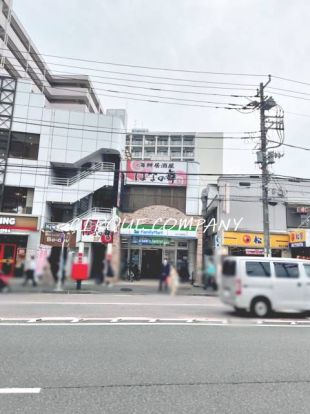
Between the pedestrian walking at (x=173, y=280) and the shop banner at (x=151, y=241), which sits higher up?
the shop banner at (x=151, y=241)

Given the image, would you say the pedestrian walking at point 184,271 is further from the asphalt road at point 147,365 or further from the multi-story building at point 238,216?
the asphalt road at point 147,365

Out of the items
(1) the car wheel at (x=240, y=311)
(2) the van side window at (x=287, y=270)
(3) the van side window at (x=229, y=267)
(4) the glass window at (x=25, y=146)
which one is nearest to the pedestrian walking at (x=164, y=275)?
(3) the van side window at (x=229, y=267)

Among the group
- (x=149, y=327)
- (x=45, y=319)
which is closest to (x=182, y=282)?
(x=149, y=327)

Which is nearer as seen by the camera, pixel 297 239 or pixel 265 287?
pixel 265 287

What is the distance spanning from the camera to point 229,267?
4.88 feet

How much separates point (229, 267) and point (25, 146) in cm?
3865

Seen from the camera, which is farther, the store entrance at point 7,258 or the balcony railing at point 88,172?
the balcony railing at point 88,172

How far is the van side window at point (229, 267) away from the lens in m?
1.47

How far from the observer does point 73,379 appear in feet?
38.2

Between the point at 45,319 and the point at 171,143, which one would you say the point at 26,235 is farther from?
the point at 171,143

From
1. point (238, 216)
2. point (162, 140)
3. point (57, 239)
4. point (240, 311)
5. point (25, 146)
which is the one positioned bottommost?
point (240, 311)

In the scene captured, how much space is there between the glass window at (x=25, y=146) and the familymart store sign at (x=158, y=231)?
1439 inches

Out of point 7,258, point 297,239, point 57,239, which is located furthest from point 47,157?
point 7,258

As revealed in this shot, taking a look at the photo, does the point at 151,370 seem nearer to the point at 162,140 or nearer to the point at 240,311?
the point at 240,311
